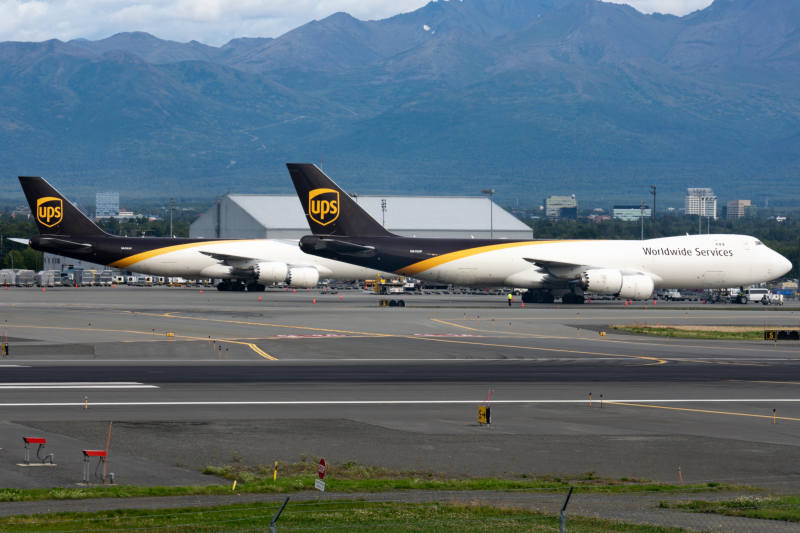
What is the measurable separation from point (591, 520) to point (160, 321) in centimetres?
4068

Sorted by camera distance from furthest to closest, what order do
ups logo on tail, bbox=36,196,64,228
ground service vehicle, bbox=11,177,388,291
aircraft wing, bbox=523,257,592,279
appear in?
ground service vehicle, bbox=11,177,388,291 → ups logo on tail, bbox=36,196,64,228 → aircraft wing, bbox=523,257,592,279

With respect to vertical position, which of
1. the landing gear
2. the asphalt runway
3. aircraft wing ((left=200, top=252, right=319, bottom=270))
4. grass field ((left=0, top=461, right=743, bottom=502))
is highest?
aircraft wing ((left=200, top=252, right=319, bottom=270))

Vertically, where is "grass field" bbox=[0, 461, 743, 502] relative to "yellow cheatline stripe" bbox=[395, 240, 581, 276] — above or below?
below

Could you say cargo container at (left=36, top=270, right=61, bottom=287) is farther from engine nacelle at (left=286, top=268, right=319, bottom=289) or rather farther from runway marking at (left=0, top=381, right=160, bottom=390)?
runway marking at (left=0, top=381, right=160, bottom=390)

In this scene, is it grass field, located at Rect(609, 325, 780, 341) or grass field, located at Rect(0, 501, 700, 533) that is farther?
grass field, located at Rect(609, 325, 780, 341)

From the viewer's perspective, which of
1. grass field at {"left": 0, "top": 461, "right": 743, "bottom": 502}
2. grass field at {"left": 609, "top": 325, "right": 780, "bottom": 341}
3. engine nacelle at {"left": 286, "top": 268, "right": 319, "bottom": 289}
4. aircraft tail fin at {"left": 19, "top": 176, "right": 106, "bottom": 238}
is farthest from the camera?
engine nacelle at {"left": 286, "top": 268, "right": 319, "bottom": 289}

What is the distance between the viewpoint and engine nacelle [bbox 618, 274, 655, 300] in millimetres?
67438

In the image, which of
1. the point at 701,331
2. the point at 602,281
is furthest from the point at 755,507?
the point at 602,281

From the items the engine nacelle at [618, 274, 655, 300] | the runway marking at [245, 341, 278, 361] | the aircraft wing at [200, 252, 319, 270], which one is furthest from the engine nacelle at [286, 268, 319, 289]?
the runway marking at [245, 341, 278, 361]

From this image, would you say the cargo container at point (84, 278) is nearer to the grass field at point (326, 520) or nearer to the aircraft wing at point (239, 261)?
the aircraft wing at point (239, 261)

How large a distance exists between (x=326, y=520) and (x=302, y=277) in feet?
215

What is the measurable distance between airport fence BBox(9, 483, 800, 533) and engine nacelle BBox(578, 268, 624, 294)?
169ft

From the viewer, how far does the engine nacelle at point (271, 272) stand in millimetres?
80562

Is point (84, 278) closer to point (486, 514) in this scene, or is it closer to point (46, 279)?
point (46, 279)
